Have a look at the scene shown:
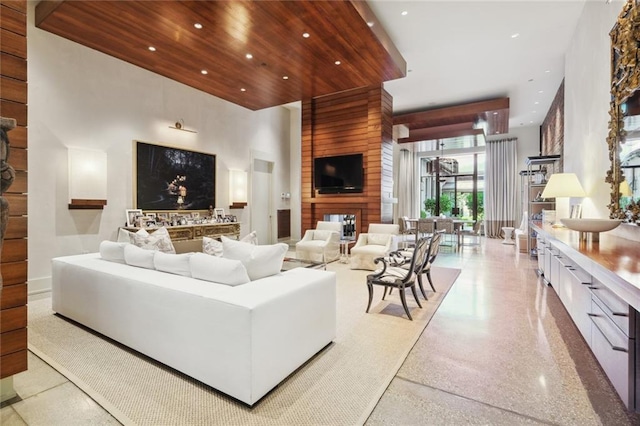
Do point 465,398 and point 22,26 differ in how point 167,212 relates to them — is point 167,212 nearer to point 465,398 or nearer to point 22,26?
point 22,26

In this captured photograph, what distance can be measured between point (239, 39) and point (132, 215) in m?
3.44

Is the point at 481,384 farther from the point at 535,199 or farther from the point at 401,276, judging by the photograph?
the point at 535,199

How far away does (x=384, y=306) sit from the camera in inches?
147

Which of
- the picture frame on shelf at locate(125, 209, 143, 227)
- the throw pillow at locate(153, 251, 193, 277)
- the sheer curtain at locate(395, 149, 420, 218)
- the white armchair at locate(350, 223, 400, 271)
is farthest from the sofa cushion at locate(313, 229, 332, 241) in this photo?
the sheer curtain at locate(395, 149, 420, 218)

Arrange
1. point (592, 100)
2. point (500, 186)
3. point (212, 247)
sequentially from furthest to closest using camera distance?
point (500, 186) → point (592, 100) → point (212, 247)

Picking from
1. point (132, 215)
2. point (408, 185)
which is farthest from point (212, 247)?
point (408, 185)

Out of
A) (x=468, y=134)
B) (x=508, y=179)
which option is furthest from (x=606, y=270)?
(x=508, y=179)

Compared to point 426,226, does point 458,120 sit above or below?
above

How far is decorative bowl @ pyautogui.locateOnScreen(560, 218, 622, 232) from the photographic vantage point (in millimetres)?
2566

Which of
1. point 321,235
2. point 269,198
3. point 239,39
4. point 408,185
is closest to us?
point 239,39

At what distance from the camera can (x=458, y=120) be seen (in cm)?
837

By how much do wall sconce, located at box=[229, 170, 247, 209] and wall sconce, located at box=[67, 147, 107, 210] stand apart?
2706 mm

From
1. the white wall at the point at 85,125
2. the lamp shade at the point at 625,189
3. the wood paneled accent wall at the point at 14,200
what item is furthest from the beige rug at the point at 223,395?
the lamp shade at the point at 625,189

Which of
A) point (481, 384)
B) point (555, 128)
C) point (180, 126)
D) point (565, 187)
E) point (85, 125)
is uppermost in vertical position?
point (555, 128)
